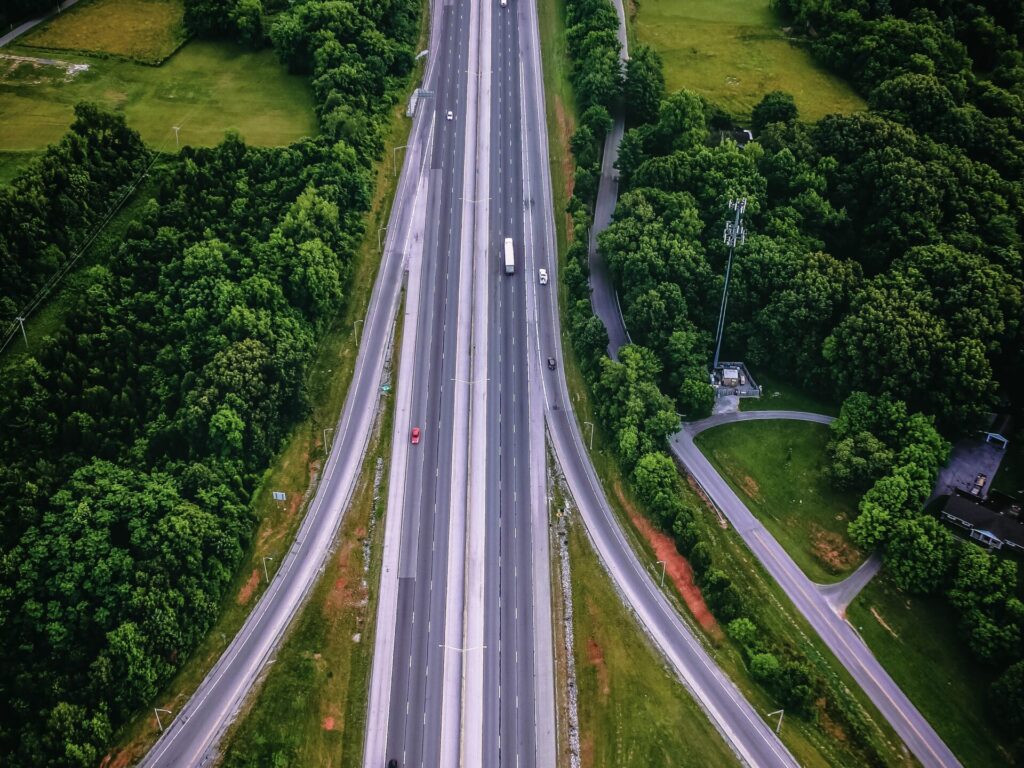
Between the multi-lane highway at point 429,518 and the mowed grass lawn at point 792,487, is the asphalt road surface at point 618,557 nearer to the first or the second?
the multi-lane highway at point 429,518

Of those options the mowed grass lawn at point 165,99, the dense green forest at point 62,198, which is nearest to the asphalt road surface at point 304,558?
the mowed grass lawn at point 165,99

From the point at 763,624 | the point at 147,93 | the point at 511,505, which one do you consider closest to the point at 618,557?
the point at 511,505

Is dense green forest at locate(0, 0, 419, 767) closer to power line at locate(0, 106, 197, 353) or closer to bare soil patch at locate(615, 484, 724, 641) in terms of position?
power line at locate(0, 106, 197, 353)

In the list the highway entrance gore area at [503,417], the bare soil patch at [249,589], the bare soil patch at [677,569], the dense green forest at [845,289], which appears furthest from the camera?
the dense green forest at [845,289]

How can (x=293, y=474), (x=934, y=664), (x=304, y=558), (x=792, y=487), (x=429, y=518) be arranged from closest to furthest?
(x=934, y=664) → (x=304, y=558) → (x=429, y=518) → (x=293, y=474) → (x=792, y=487)

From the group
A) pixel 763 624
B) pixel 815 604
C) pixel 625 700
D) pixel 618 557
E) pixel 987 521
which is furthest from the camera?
pixel 618 557

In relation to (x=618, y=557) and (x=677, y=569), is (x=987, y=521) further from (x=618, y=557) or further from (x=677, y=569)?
(x=618, y=557)
